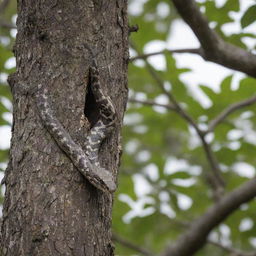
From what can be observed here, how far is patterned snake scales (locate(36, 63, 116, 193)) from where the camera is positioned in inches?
151

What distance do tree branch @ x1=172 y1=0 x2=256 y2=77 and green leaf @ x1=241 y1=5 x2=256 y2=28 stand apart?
312mm

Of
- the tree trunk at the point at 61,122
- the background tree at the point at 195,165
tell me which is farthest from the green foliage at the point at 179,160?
the tree trunk at the point at 61,122

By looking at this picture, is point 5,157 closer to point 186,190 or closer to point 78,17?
point 186,190

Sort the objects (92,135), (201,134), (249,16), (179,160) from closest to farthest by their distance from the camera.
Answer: (92,135)
(249,16)
(201,134)
(179,160)

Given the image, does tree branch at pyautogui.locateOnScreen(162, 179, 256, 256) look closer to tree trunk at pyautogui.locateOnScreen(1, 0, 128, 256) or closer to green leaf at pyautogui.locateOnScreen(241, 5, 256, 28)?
green leaf at pyautogui.locateOnScreen(241, 5, 256, 28)

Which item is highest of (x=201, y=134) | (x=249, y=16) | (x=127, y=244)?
(x=249, y=16)

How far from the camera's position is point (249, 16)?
15.9 ft

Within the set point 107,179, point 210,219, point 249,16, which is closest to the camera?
point 107,179

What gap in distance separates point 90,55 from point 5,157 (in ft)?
12.4

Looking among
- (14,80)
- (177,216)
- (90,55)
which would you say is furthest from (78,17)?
(177,216)

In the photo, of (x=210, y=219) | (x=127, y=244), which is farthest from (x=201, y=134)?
(x=127, y=244)

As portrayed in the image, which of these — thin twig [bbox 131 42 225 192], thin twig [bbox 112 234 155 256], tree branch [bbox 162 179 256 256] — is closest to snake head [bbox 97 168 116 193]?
thin twig [bbox 131 42 225 192]

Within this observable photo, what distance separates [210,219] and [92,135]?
136 inches

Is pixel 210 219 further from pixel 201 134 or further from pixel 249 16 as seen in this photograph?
pixel 249 16
